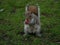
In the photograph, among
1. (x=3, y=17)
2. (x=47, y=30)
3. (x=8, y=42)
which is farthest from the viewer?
(x=3, y=17)

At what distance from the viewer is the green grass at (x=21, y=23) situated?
6766 mm

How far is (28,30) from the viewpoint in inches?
269

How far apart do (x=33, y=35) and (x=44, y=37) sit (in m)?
0.28

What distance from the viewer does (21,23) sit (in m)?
7.61

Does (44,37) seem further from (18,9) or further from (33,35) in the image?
(18,9)

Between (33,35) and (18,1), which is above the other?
(18,1)

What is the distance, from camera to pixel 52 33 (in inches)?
278

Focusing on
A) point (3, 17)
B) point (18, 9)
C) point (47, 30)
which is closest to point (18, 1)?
point (18, 9)

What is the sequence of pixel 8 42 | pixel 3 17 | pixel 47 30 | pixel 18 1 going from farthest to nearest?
pixel 18 1, pixel 3 17, pixel 47 30, pixel 8 42

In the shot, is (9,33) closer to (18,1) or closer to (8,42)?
(8,42)

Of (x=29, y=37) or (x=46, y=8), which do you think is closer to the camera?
(x=29, y=37)

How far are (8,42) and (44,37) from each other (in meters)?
0.90

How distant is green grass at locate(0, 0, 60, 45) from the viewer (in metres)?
6.77

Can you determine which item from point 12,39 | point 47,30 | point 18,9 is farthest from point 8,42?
point 18,9
